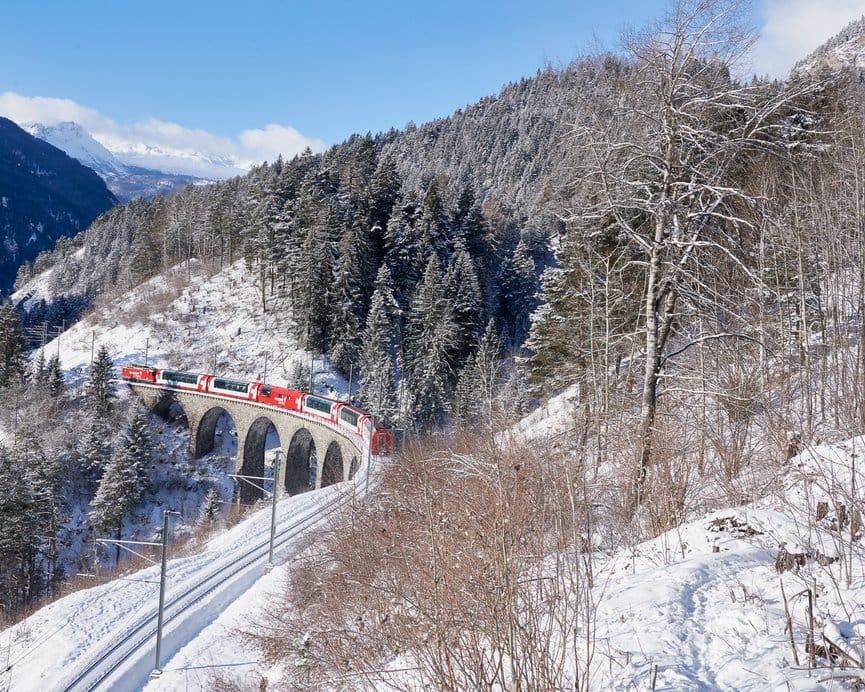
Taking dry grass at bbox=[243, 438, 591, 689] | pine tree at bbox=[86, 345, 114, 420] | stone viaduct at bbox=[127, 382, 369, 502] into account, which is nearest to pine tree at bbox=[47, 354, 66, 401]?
pine tree at bbox=[86, 345, 114, 420]

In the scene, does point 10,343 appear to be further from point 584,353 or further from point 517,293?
point 584,353

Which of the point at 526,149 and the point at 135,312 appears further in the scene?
the point at 526,149

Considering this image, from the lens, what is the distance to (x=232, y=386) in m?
37.9

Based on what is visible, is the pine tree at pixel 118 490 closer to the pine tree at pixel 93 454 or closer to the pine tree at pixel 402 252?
the pine tree at pixel 93 454

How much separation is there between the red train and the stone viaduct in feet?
1.39

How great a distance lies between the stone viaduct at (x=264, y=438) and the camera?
30609mm

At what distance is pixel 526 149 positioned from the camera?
10231cm

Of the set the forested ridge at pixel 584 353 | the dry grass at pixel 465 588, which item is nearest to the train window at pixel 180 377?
the forested ridge at pixel 584 353

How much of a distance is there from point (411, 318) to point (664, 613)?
37.9m

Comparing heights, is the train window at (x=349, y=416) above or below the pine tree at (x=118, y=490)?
above

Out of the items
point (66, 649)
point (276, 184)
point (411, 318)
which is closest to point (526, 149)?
point (276, 184)

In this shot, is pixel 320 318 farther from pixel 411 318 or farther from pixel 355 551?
pixel 355 551

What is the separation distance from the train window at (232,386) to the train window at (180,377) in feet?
8.55

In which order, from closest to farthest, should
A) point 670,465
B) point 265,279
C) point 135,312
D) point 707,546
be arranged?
point 707,546 < point 670,465 < point 265,279 < point 135,312
